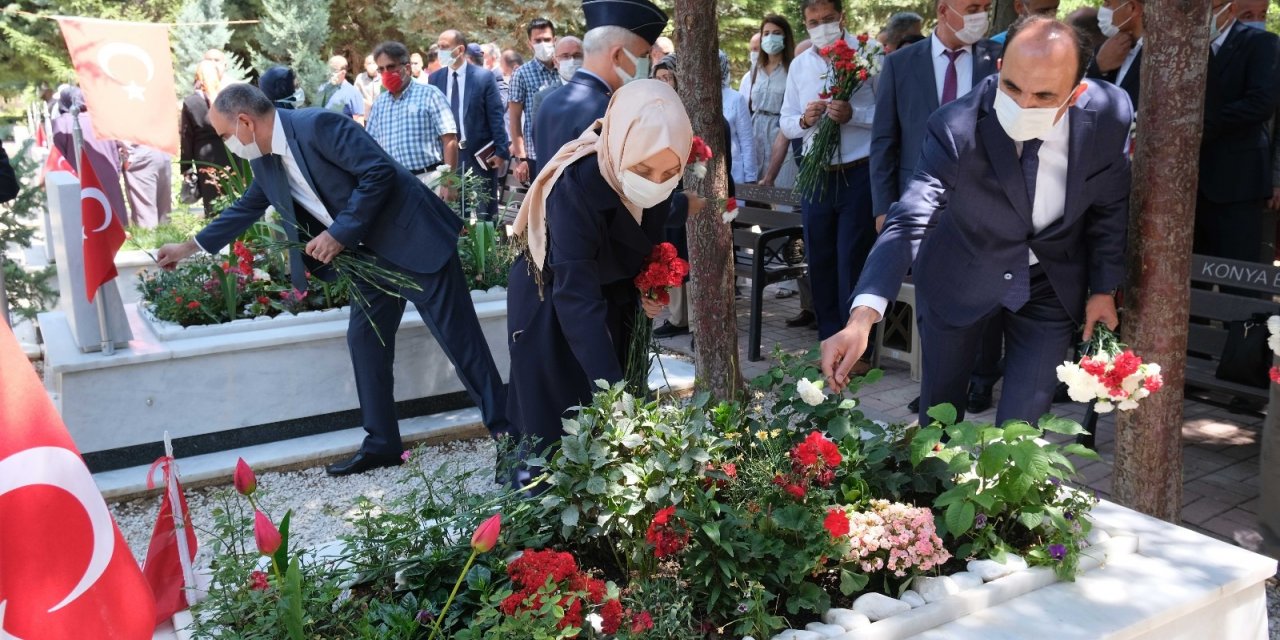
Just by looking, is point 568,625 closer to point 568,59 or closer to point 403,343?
point 403,343

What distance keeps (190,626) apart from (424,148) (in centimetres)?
543

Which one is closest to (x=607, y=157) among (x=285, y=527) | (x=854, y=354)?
(x=854, y=354)

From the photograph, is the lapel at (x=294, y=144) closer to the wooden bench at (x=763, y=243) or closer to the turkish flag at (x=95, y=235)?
the turkish flag at (x=95, y=235)

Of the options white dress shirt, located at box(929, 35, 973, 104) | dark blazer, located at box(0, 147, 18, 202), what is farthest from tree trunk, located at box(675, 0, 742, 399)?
dark blazer, located at box(0, 147, 18, 202)

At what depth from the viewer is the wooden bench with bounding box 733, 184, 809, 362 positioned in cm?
663

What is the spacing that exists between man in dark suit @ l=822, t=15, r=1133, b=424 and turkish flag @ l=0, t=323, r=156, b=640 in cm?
192

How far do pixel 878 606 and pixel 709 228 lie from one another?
8.38 feet

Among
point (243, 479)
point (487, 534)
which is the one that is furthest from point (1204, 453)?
point (243, 479)

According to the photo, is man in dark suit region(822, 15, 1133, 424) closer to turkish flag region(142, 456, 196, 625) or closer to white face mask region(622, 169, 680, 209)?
white face mask region(622, 169, 680, 209)

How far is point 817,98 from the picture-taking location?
627cm

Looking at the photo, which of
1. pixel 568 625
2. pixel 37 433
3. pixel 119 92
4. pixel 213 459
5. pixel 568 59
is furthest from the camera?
pixel 568 59

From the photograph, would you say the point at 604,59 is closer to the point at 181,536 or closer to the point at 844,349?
the point at 844,349

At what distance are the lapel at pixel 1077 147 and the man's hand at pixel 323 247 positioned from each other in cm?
312

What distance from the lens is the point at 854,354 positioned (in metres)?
2.74
